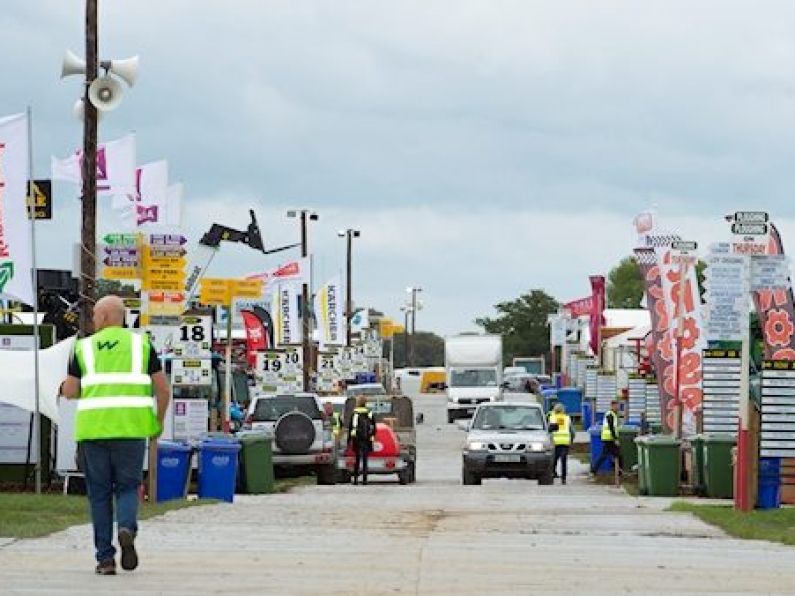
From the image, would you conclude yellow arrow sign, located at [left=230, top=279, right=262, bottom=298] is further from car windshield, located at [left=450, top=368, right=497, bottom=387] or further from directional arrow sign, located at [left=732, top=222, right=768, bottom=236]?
car windshield, located at [left=450, top=368, right=497, bottom=387]

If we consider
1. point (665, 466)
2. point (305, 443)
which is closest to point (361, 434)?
point (305, 443)

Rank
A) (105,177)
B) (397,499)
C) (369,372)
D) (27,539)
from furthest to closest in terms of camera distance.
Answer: (369,372), (105,177), (397,499), (27,539)

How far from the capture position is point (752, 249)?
2373 cm

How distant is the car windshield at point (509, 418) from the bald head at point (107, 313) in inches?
980

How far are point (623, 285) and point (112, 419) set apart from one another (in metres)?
154

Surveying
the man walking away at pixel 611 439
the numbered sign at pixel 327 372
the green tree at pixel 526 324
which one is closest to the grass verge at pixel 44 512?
the man walking away at pixel 611 439

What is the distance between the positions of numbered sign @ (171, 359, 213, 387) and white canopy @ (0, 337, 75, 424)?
4.69m

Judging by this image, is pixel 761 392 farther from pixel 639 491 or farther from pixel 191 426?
pixel 191 426

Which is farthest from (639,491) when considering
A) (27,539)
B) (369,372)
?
(369,372)

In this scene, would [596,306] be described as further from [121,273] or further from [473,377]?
[121,273]

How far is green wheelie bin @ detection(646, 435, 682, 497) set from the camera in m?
31.1

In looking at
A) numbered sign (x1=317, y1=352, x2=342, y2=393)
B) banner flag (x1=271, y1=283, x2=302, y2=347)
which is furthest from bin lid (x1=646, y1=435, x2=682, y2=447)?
numbered sign (x1=317, y1=352, x2=342, y2=393)

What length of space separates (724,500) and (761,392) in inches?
213

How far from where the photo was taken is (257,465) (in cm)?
3141
